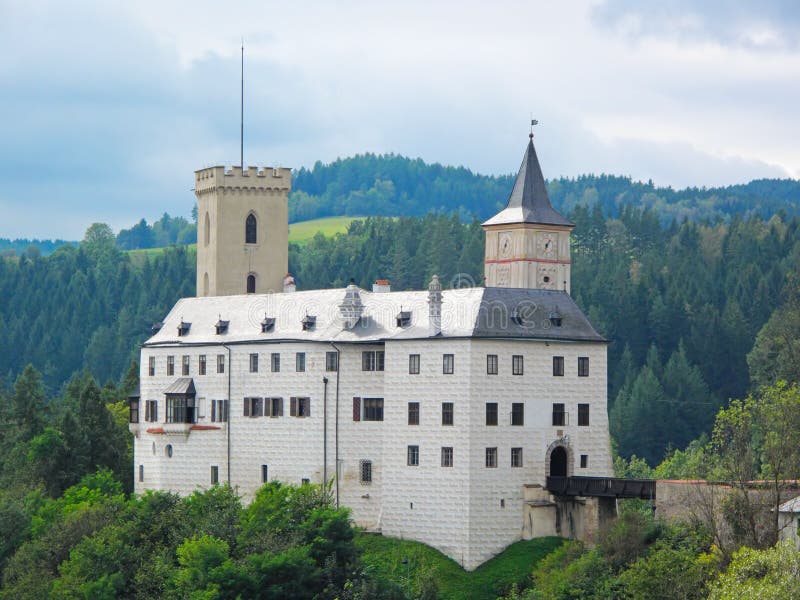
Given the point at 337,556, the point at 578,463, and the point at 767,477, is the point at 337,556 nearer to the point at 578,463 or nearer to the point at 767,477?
the point at 578,463

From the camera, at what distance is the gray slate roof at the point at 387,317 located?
254 ft

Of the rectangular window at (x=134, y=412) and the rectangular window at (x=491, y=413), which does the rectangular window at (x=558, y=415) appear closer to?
the rectangular window at (x=491, y=413)

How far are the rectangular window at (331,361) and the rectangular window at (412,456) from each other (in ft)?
20.2

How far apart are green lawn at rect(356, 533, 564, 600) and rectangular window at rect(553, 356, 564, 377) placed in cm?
726

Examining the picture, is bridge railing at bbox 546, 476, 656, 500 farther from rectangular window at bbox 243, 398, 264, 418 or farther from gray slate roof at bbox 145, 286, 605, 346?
rectangular window at bbox 243, 398, 264, 418

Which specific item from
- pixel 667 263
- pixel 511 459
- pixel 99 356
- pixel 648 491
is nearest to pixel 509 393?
pixel 511 459

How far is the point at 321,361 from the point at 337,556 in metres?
11.9

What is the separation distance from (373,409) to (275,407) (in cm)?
578

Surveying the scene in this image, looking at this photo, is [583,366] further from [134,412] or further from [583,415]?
[134,412]

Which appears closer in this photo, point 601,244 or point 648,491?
point 648,491

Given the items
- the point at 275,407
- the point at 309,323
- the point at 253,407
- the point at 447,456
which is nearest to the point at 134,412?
the point at 253,407

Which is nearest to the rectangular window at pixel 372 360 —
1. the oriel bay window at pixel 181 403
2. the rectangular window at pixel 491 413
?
the rectangular window at pixel 491 413

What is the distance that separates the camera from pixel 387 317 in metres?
81.3

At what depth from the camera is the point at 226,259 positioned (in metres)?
99.3
